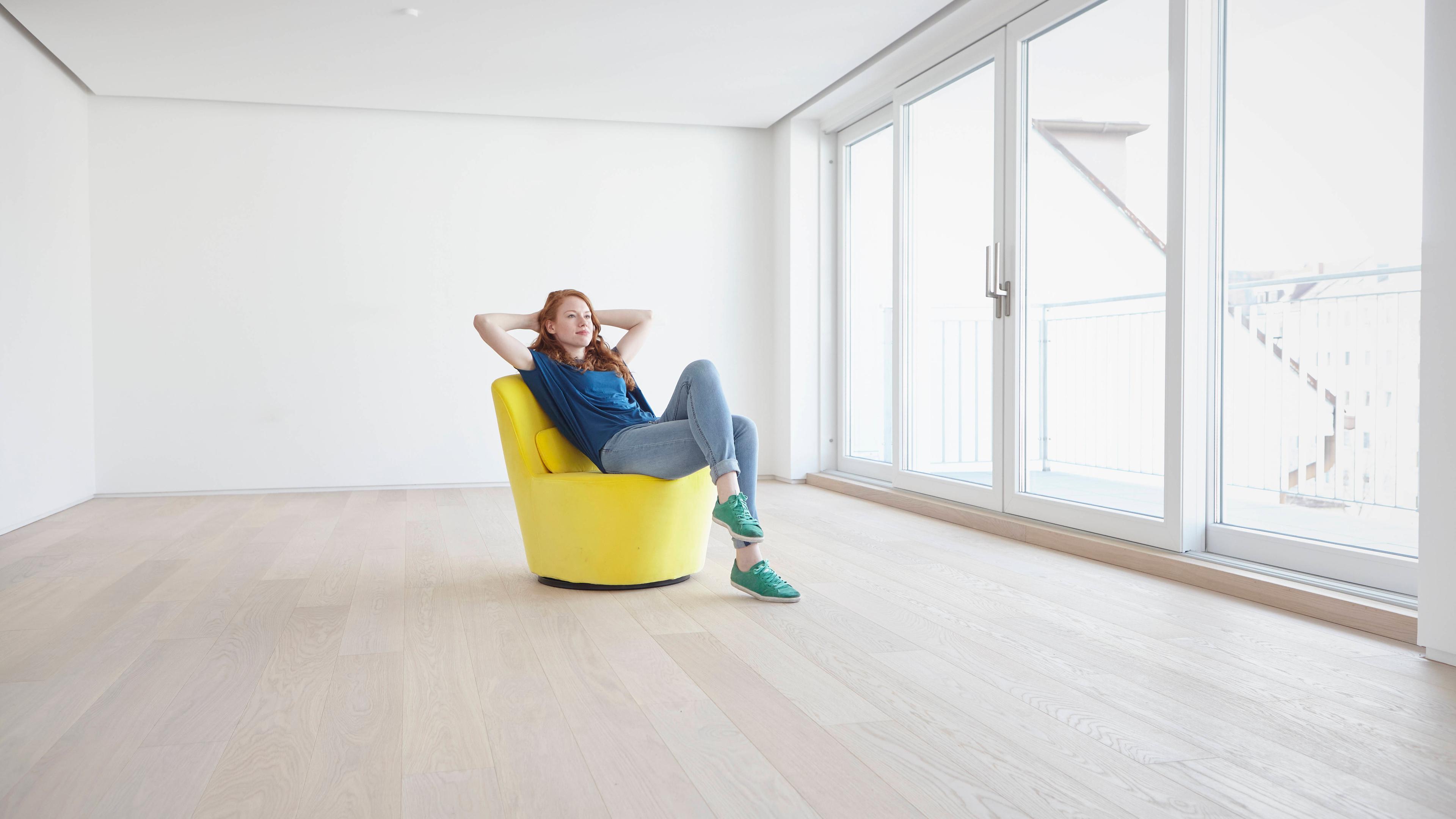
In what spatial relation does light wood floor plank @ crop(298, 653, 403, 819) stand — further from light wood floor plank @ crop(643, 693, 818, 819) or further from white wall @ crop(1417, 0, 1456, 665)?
white wall @ crop(1417, 0, 1456, 665)

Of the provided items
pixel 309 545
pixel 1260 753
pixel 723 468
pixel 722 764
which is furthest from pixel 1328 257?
pixel 309 545

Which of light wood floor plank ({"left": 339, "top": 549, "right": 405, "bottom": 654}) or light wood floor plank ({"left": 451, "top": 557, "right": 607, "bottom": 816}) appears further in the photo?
light wood floor plank ({"left": 339, "top": 549, "right": 405, "bottom": 654})

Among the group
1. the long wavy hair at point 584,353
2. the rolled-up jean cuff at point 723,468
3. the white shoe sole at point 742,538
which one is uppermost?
the long wavy hair at point 584,353

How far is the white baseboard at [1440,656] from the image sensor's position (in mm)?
2123

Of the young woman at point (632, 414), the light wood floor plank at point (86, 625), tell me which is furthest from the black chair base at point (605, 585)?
the light wood floor plank at point (86, 625)

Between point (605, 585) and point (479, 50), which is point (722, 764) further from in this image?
point (479, 50)

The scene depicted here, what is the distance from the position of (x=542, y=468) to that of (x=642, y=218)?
349 centimetres

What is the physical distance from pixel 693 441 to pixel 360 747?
1413 millimetres

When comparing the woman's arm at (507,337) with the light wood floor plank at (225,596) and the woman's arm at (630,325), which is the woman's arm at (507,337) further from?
the light wood floor plank at (225,596)

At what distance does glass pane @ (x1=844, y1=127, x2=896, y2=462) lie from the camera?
5953 millimetres

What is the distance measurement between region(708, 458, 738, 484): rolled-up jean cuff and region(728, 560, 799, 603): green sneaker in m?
0.26

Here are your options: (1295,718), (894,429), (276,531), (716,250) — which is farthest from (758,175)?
(1295,718)

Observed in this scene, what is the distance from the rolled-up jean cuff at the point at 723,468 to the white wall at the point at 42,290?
11.0ft

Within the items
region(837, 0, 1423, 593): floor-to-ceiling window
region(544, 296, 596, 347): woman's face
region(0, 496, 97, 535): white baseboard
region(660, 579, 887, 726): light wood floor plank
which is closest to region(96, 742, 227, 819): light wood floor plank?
region(660, 579, 887, 726): light wood floor plank
